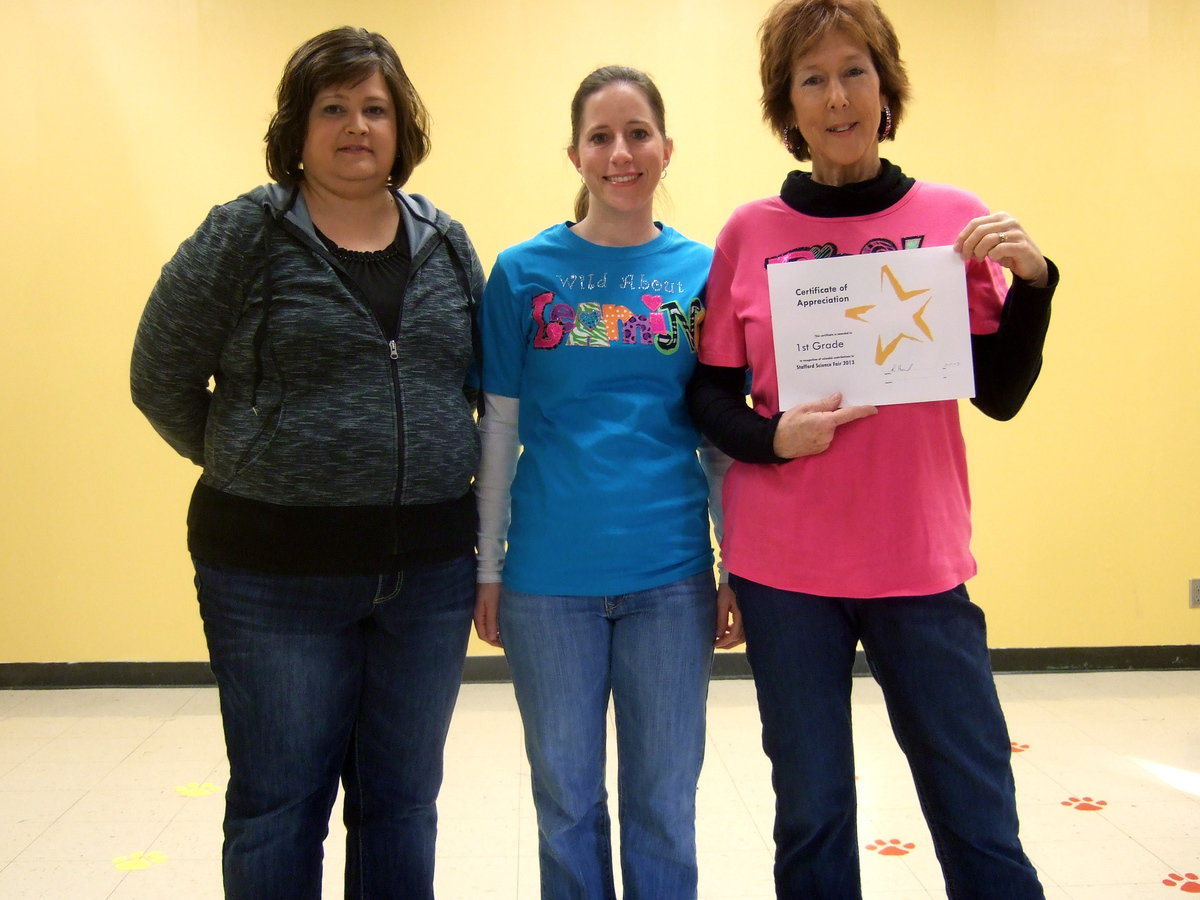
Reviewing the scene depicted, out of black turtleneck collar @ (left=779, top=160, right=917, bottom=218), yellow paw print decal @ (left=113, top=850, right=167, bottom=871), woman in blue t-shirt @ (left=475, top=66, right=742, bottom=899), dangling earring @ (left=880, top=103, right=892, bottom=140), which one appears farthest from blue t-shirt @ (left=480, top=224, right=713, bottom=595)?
yellow paw print decal @ (left=113, top=850, right=167, bottom=871)

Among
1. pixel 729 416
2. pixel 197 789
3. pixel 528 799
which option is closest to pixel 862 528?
pixel 729 416

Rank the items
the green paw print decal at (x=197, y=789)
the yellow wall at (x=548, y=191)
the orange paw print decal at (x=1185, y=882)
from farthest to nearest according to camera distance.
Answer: the yellow wall at (x=548, y=191), the green paw print decal at (x=197, y=789), the orange paw print decal at (x=1185, y=882)

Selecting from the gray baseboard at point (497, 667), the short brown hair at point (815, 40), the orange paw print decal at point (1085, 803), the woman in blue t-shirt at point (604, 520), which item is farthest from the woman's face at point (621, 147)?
the gray baseboard at point (497, 667)

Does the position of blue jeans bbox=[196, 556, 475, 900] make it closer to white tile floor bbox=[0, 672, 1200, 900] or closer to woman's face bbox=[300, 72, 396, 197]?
woman's face bbox=[300, 72, 396, 197]

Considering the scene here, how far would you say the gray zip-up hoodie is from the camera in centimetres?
134

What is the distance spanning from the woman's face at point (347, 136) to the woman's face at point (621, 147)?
317 millimetres

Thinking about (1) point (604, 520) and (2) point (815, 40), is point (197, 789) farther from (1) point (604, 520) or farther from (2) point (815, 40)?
(2) point (815, 40)

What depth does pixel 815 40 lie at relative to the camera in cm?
132

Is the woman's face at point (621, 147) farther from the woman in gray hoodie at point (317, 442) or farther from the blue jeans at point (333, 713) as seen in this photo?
the blue jeans at point (333, 713)

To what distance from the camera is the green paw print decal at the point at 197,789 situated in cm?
261

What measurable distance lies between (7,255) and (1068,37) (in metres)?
3.79

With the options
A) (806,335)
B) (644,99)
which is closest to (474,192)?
(644,99)

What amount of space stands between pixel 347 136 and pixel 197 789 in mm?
1997

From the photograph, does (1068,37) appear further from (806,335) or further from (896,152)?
(806,335)
